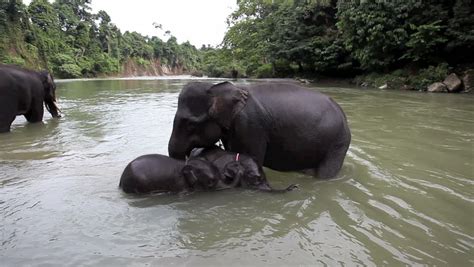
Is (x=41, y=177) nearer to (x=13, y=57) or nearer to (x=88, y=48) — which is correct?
(x=13, y=57)

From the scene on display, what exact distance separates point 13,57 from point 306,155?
124 feet

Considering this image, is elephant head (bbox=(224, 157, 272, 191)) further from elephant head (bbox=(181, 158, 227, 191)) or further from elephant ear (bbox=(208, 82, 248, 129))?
elephant ear (bbox=(208, 82, 248, 129))

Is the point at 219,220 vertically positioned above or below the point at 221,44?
below

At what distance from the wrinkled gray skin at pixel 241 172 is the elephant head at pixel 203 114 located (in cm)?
29

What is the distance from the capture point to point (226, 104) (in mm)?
4062

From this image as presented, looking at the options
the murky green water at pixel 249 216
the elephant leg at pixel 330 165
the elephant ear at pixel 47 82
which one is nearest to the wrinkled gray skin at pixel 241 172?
the murky green water at pixel 249 216

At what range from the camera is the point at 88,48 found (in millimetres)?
60062

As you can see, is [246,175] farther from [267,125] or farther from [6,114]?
[6,114]

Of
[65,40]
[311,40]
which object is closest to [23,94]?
[311,40]

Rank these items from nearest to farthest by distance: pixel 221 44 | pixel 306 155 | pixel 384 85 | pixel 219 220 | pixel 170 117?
pixel 219 220 < pixel 306 155 < pixel 170 117 < pixel 384 85 < pixel 221 44

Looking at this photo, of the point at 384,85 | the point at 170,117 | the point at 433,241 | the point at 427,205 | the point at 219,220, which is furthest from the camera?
the point at 384,85

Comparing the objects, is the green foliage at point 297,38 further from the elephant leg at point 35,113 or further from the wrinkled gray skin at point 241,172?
the wrinkled gray skin at point 241,172

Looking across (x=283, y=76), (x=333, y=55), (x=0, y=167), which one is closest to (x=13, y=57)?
(x=283, y=76)

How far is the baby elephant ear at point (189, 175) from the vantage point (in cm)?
393
